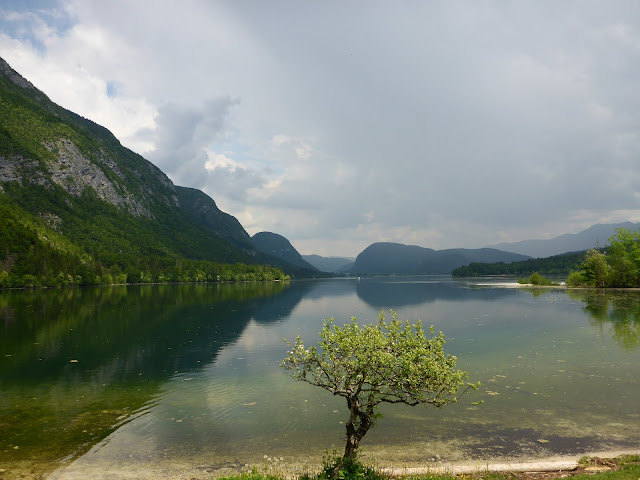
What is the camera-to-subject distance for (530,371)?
39000 millimetres

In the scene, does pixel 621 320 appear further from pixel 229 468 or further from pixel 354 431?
pixel 229 468

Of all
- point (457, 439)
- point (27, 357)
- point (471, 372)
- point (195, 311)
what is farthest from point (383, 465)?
point (195, 311)

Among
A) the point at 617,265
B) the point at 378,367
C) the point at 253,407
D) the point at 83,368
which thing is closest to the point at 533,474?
the point at 378,367

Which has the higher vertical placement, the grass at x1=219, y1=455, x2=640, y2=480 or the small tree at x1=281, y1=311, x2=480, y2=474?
the small tree at x1=281, y1=311, x2=480, y2=474

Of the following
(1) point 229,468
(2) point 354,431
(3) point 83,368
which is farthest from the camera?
(3) point 83,368

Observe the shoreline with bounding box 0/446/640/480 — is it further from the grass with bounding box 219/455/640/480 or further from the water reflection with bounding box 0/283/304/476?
the water reflection with bounding box 0/283/304/476

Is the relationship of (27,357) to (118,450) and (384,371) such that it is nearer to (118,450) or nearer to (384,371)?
(118,450)

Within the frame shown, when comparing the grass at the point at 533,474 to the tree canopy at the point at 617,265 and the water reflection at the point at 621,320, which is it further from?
the tree canopy at the point at 617,265

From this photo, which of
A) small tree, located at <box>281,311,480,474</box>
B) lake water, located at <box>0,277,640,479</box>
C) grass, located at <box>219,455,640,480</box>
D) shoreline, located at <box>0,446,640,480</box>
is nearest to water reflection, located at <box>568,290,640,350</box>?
lake water, located at <box>0,277,640,479</box>

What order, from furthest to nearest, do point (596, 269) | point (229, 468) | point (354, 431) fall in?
1. point (596, 269)
2. point (229, 468)
3. point (354, 431)

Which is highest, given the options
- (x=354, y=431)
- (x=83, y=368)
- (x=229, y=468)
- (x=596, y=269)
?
(x=596, y=269)

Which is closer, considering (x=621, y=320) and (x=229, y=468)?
(x=229, y=468)

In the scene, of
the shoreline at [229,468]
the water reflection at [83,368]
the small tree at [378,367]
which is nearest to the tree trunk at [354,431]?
the small tree at [378,367]

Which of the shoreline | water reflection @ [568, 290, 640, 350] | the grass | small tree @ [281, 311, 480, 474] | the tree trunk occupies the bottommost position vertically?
water reflection @ [568, 290, 640, 350]
